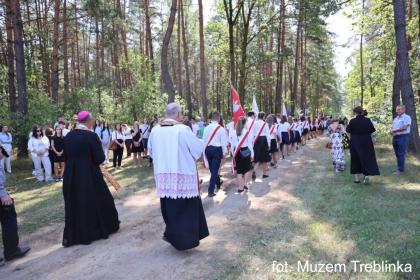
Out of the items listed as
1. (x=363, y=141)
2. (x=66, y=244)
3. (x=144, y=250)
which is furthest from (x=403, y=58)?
(x=66, y=244)

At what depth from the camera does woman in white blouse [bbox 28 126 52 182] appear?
1188cm

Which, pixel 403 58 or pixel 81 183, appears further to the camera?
pixel 403 58

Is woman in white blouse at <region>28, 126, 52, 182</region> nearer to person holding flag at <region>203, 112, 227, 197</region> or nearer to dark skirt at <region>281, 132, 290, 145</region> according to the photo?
person holding flag at <region>203, 112, 227, 197</region>

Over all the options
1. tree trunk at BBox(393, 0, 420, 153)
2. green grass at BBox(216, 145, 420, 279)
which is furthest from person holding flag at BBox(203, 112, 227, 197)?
tree trunk at BBox(393, 0, 420, 153)

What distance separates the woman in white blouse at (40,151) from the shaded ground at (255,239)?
297 cm

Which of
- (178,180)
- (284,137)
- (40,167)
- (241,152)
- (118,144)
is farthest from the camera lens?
(284,137)

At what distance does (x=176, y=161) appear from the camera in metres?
5.31

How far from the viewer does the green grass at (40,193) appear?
7.78 meters

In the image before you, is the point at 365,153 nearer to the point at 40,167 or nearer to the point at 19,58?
the point at 40,167

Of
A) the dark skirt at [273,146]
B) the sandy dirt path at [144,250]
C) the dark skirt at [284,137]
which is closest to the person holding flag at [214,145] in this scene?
the sandy dirt path at [144,250]

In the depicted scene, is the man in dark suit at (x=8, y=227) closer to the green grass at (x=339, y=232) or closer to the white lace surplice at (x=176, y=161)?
the white lace surplice at (x=176, y=161)

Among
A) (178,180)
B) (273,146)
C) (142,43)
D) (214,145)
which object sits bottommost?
(273,146)

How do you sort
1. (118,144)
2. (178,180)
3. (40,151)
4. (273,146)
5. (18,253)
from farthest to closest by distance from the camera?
(118,144) < (273,146) < (40,151) < (18,253) < (178,180)

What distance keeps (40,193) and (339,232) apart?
27.9 feet
